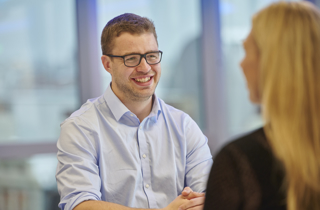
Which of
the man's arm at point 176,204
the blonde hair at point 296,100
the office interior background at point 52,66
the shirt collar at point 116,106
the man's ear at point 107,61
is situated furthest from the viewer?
the office interior background at point 52,66

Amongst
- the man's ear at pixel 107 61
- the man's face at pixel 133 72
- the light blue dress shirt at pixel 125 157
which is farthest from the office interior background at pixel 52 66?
the light blue dress shirt at pixel 125 157

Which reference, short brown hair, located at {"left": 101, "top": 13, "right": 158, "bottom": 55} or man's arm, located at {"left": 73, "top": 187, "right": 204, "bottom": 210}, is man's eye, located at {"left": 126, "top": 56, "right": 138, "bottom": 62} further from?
man's arm, located at {"left": 73, "top": 187, "right": 204, "bottom": 210}

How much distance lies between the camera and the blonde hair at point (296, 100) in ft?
2.64

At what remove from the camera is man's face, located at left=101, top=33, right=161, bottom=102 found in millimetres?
1873

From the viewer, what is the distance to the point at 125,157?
1.74 m

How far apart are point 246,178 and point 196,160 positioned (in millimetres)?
1058

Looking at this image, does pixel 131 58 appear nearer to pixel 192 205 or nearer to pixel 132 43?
pixel 132 43

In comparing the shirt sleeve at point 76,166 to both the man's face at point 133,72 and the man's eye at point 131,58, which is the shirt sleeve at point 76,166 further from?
the man's eye at point 131,58

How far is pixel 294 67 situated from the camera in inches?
32.3

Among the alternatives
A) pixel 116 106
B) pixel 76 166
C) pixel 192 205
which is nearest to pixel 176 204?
pixel 192 205

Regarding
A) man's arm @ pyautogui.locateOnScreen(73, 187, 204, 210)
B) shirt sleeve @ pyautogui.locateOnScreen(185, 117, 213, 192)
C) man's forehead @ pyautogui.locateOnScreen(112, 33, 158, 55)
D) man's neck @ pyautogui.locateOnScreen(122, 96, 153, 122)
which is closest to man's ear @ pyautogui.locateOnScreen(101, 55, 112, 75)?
man's forehead @ pyautogui.locateOnScreen(112, 33, 158, 55)

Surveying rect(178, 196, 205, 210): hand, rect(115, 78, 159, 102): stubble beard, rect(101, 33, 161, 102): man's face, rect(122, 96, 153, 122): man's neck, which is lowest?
rect(178, 196, 205, 210): hand

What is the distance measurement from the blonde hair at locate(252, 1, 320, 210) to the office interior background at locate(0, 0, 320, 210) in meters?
2.32

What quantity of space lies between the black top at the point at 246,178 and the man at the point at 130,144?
28.8 inches
